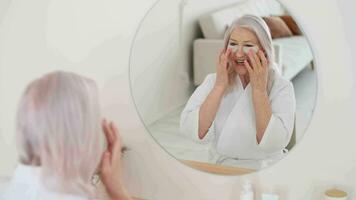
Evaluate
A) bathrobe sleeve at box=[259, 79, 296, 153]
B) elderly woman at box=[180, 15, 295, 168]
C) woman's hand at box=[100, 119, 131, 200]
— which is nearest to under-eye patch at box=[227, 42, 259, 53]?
elderly woman at box=[180, 15, 295, 168]

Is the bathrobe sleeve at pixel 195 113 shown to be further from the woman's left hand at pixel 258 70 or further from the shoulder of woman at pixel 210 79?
the woman's left hand at pixel 258 70

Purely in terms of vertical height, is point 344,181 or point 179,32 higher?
point 179,32

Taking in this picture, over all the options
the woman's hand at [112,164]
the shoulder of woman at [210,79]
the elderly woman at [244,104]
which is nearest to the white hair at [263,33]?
the elderly woman at [244,104]

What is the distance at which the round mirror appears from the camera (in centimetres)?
132

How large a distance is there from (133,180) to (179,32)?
491 millimetres

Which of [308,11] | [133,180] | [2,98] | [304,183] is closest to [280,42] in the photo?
[308,11]

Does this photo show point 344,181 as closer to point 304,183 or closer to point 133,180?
point 304,183

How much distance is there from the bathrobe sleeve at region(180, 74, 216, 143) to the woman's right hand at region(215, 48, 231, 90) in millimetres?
14

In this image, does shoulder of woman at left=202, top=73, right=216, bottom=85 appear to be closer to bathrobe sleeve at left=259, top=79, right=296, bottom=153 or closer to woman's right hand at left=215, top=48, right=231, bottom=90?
woman's right hand at left=215, top=48, right=231, bottom=90

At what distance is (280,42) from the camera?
1.32 m

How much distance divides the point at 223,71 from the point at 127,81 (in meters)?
0.32

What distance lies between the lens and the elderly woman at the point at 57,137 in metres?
1.04

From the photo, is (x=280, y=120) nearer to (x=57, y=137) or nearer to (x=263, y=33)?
(x=263, y=33)

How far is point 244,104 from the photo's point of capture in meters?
1.39
